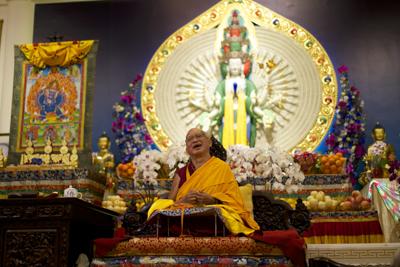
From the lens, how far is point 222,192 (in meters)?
4.19

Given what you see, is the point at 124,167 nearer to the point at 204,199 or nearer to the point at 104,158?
the point at 104,158

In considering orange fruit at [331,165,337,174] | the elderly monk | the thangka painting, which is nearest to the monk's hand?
the elderly monk

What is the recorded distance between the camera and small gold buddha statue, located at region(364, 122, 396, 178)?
22.7ft

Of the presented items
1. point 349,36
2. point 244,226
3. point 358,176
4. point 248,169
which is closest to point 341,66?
point 349,36

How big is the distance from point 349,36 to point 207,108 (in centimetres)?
220

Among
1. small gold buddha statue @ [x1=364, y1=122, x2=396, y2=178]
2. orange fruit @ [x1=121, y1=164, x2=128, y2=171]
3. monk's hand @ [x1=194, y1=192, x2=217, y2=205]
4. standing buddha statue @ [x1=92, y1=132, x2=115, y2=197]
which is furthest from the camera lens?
standing buddha statue @ [x1=92, y1=132, x2=115, y2=197]

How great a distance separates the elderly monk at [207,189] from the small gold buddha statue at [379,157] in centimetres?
307

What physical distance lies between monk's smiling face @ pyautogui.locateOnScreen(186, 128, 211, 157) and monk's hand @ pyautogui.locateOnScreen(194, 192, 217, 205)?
52 centimetres

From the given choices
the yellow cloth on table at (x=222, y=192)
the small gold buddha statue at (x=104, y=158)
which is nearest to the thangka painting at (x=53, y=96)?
the small gold buddha statue at (x=104, y=158)

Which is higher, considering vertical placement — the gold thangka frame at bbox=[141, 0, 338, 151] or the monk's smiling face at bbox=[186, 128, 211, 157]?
the gold thangka frame at bbox=[141, 0, 338, 151]

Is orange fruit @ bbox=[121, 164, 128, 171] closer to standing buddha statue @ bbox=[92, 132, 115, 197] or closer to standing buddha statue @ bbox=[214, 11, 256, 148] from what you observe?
standing buddha statue @ bbox=[92, 132, 115, 197]

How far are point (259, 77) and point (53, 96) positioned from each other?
9.19ft

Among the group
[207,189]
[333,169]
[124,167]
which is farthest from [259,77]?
[207,189]

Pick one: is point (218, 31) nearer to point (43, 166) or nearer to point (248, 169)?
point (43, 166)
